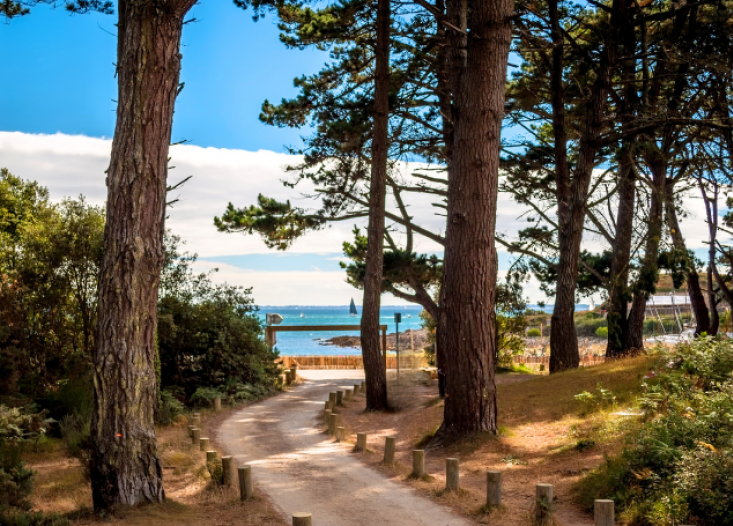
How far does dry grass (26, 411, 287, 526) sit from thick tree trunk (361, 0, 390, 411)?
586 centimetres

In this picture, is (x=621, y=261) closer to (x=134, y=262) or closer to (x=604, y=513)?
(x=604, y=513)

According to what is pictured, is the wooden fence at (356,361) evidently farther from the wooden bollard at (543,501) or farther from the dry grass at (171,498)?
the wooden bollard at (543,501)

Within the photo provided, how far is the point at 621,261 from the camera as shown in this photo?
19875mm

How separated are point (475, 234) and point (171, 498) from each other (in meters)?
6.14

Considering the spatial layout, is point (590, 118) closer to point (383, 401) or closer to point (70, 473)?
point (383, 401)

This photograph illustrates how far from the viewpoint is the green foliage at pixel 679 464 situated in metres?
5.95

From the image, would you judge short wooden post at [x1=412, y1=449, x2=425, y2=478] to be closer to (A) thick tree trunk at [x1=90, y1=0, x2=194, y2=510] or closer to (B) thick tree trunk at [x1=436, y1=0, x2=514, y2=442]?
(B) thick tree trunk at [x1=436, y1=0, x2=514, y2=442]

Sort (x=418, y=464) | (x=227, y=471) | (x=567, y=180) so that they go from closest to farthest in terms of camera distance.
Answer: (x=227, y=471) < (x=418, y=464) < (x=567, y=180)

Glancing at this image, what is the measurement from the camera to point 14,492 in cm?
610

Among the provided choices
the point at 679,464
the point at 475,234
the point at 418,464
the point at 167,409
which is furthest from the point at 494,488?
the point at 167,409

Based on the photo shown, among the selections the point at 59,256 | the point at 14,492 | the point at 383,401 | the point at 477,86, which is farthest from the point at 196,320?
the point at 14,492

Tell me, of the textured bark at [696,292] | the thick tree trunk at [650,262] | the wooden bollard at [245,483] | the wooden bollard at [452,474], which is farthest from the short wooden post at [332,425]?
the textured bark at [696,292]

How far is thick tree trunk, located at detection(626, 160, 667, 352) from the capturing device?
648 inches

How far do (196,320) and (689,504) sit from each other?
14771 mm
